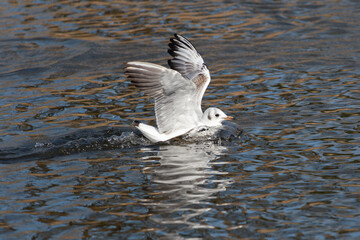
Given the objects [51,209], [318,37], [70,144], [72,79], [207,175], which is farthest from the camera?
[318,37]

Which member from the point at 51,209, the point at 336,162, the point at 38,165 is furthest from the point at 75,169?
the point at 336,162

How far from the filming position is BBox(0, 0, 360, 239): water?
6742 mm

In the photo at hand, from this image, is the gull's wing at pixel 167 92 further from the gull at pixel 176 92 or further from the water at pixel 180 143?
the water at pixel 180 143

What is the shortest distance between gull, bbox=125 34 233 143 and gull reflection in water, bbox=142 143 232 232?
1.15 feet

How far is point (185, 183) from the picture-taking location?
7.73 m

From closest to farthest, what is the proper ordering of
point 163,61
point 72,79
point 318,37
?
point 72,79, point 163,61, point 318,37

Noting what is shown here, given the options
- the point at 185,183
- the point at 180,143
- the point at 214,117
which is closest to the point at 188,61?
the point at 214,117

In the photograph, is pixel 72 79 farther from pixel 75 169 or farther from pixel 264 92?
pixel 75 169

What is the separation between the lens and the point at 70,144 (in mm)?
9352

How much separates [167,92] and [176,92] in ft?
0.44

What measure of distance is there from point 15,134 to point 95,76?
3.43m

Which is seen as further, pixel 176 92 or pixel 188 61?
pixel 188 61

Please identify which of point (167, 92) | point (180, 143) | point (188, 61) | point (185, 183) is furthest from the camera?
point (188, 61)

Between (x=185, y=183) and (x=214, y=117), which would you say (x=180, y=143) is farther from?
(x=185, y=183)
